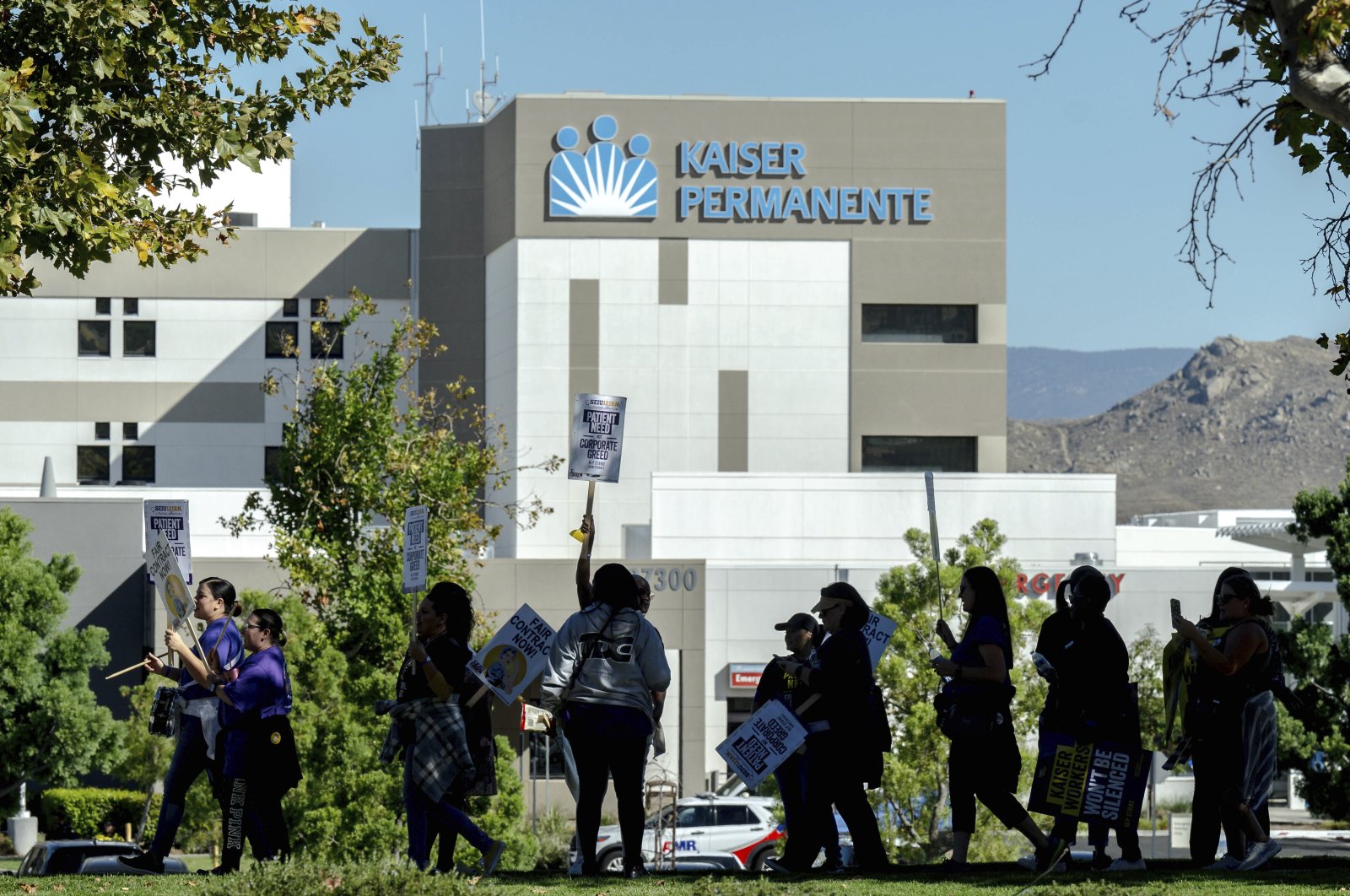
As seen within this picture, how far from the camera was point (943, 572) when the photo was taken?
1100 inches

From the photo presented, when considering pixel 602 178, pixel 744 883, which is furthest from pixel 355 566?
pixel 602 178

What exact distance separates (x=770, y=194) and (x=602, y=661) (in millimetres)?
47695

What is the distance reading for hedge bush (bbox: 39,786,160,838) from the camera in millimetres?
40863

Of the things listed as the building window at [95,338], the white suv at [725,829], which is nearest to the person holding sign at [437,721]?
the white suv at [725,829]

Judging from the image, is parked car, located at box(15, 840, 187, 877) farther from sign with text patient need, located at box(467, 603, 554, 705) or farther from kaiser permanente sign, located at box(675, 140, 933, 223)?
kaiser permanente sign, located at box(675, 140, 933, 223)

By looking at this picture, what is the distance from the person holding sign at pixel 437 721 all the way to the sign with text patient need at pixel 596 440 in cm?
283

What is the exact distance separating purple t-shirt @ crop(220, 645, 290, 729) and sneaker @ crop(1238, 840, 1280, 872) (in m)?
5.36

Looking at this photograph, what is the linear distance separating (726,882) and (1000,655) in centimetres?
251

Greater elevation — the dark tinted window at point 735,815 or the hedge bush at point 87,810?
the dark tinted window at point 735,815

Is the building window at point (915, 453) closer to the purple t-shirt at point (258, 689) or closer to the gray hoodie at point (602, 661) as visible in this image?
the gray hoodie at point (602, 661)

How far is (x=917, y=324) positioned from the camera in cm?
5756

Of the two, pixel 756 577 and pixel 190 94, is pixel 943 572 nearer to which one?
pixel 190 94

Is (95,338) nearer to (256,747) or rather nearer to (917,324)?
(917,324)

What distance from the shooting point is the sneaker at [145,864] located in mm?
10484
